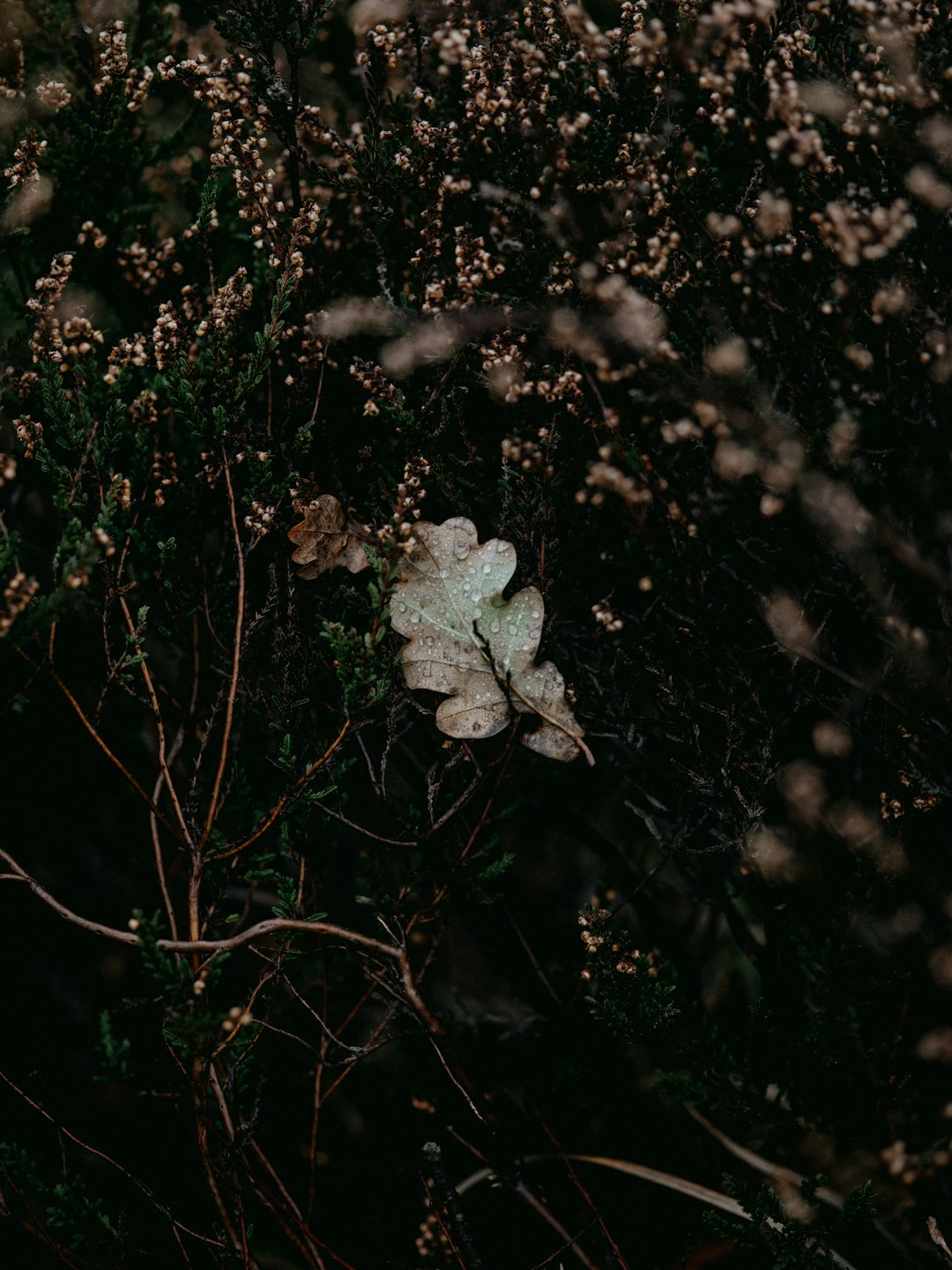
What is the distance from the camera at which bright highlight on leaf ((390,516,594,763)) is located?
1.32 m

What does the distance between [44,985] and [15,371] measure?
1.27 metres

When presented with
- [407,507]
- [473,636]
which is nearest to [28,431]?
[407,507]

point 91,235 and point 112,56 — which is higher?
point 112,56

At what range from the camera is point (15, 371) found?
5.11 feet

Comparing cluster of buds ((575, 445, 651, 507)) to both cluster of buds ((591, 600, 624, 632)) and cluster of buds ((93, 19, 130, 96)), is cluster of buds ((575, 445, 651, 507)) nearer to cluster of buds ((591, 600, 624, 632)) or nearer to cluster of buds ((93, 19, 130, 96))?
cluster of buds ((591, 600, 624, 632))

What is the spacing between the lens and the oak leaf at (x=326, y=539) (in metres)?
1.36

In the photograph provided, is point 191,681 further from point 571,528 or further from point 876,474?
point 876,474

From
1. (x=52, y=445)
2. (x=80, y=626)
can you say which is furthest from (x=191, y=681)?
(x=52, y=445)

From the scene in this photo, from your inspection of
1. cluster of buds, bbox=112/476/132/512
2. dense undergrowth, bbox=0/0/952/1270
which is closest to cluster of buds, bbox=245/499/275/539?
dense undergrowth, bbox=0/0/952/1270

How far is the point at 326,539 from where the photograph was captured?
139 centimetres

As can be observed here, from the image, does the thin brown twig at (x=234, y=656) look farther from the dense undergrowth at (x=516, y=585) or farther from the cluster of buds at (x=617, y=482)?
the cluster of buds at (x=617, y=482)

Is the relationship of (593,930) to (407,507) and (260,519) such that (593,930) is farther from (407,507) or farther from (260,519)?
(260,519)

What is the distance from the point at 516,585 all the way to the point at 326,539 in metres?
0.31

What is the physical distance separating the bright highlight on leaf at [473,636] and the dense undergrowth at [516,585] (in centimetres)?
5
